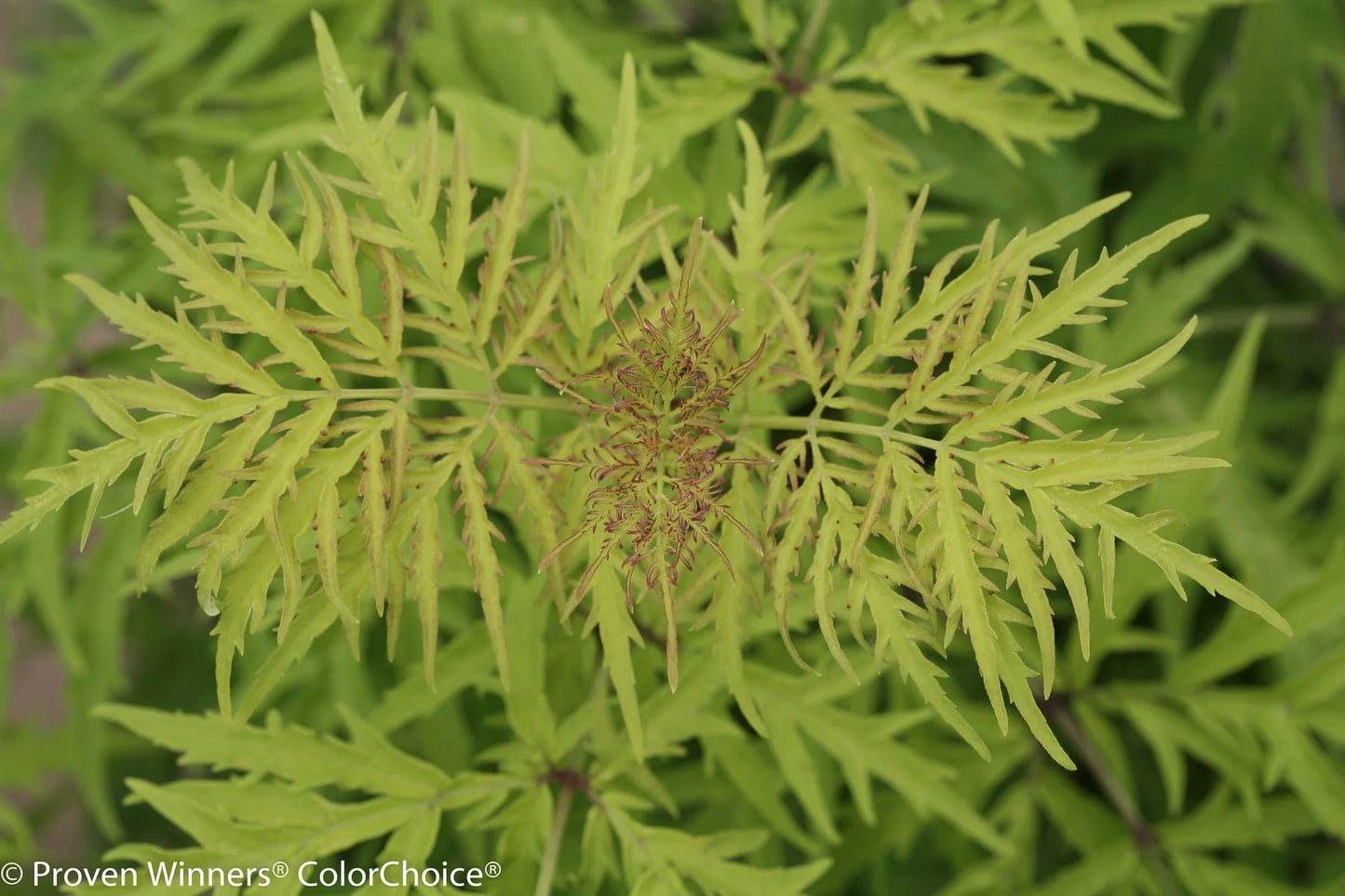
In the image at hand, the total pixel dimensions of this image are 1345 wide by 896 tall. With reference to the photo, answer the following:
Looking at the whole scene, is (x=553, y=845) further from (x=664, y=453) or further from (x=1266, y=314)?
(x=1266, y=314)

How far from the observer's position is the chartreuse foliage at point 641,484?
911mm

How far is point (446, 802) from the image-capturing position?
124cm

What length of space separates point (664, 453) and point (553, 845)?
563 millimetres

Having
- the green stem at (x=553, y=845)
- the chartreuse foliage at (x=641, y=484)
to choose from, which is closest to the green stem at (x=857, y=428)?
the chartreuse foliage at (x=641, y=484)

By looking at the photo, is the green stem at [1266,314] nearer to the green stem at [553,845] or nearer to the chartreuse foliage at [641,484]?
the chartreuse foliage at [641,484]

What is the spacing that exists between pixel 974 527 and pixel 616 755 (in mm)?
582

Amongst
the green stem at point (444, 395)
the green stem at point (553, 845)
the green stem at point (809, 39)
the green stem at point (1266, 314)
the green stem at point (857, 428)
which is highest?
the green stem at point (809, 39)

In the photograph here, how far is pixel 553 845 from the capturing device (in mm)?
1247

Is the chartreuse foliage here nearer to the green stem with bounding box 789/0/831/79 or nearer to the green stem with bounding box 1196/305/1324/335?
the green stem with bounding box 789/0/831/79

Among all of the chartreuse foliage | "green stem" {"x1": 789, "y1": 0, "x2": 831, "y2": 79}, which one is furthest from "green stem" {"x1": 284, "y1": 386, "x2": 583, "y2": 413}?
"green stem" {"x1": 789, "y1": 0, "x2": 831, "y2": 79}

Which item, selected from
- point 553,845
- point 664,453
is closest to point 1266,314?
point 664,453

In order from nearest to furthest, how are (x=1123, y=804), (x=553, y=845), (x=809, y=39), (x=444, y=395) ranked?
(x=444, y=395) → (x=553, y=845) → (x=809, y=39) → (x=1123, y=804)

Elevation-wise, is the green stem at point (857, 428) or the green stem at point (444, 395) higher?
the green stem at point (444, 395)

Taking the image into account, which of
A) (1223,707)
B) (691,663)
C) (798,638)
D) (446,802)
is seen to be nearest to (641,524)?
(691,663)
